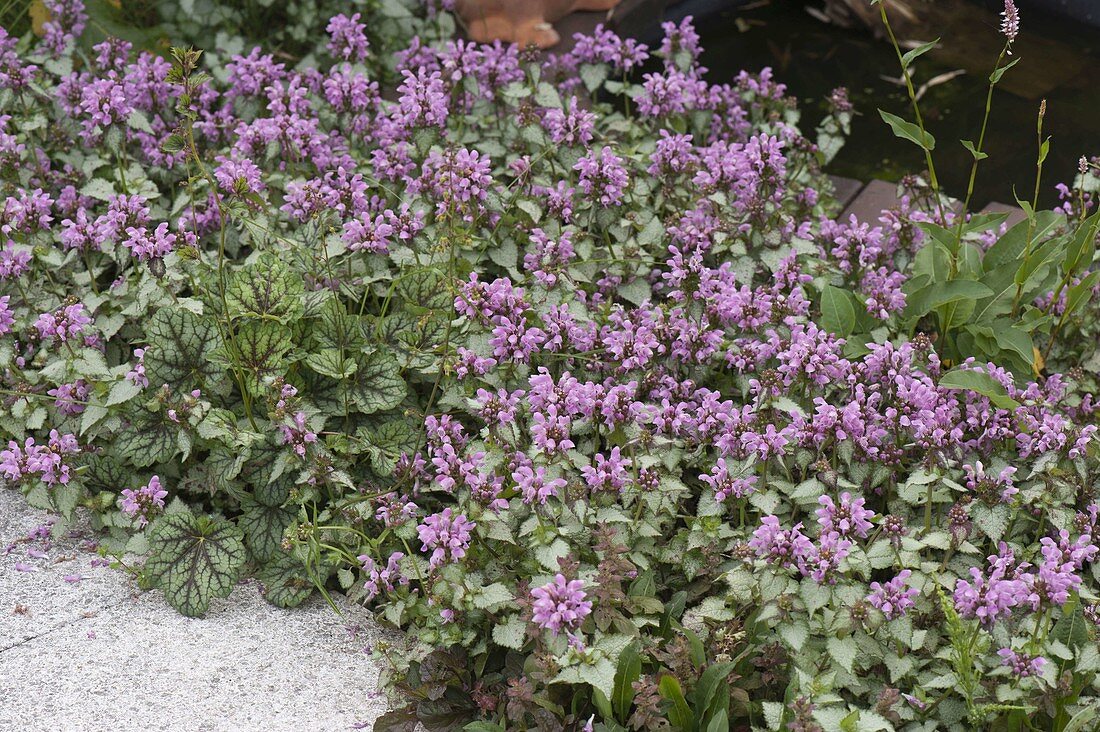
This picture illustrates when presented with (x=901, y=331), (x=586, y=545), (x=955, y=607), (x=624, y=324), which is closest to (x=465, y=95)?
(x=624, y=324)

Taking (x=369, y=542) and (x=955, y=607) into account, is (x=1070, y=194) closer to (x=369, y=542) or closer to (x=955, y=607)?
(x=955, y=607)

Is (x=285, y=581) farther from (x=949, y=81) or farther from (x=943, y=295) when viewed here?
(x=949, y=81)

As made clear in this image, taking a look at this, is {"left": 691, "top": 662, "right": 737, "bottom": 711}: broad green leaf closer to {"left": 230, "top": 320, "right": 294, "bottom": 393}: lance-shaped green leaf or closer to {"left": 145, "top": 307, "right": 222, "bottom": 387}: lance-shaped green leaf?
{"left": 230, "top": 320, "right": 294, "bottom": 393}: lance-shaped green leaf

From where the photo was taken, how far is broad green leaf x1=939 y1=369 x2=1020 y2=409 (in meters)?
3.02

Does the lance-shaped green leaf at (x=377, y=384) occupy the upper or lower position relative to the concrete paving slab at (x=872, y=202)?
upper

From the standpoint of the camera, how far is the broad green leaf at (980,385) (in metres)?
3.02

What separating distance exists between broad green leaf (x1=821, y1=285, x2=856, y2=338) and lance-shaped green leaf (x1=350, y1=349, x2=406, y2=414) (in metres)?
1.25

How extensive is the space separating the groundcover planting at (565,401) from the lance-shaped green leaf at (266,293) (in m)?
0.01

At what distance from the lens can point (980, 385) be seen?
308cm

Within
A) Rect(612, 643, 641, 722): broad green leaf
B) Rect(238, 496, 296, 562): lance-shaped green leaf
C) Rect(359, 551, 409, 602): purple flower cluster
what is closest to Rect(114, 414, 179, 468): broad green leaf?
Rect(238, 496, 296, 562): lance-shaped green leaf

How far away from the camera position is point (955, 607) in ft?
8.39

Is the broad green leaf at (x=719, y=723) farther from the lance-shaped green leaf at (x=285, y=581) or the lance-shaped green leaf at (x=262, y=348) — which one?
the lance-shaped green leaf at (x=262, y=348)

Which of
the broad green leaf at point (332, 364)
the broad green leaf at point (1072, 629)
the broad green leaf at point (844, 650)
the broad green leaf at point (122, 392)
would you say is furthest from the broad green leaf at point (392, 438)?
the broad green leaf at point (1072, 629)

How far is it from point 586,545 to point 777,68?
4322mm
